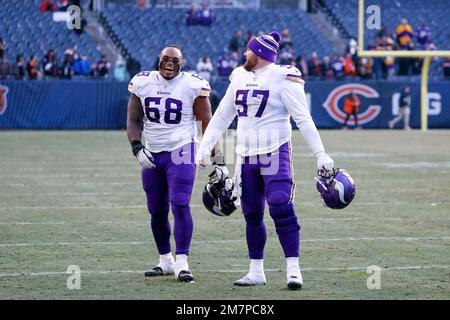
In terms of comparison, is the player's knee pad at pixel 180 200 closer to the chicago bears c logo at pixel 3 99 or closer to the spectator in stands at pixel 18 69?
the chicago bears c logo at pixel 3 99

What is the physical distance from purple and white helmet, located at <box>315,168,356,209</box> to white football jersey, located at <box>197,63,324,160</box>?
0.62 ft

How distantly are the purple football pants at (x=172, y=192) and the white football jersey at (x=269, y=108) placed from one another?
0.30 m

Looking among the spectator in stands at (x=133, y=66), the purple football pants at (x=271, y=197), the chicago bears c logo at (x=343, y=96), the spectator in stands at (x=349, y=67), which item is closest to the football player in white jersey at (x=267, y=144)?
the purple football pants at (x=271, y=197)

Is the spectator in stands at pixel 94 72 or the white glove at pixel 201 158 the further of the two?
the spectator in stands at pixel 94 72

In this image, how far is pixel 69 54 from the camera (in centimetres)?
2677

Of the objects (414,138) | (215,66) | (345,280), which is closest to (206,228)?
(345,280)

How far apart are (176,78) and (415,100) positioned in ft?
72.2

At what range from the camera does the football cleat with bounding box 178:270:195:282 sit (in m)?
7.18

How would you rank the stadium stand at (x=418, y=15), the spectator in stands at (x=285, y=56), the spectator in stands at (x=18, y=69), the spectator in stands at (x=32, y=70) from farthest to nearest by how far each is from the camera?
the spectator in stands at (x=285, y=56), the spectator in stands at (x=32, y=70), the spectator in stands at (x=18, y=69), the stadium stand at (x=418, y=15)

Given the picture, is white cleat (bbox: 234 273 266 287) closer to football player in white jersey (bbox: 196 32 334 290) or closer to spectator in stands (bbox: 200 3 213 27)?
football player in white jersey (bbox: 196 32 334 290)

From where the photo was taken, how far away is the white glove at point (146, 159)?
752cm

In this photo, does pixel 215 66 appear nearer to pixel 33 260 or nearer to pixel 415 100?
pixel 415 100

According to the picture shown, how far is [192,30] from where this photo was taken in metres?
30.5

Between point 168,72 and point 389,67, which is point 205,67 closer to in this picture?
point 389,67
